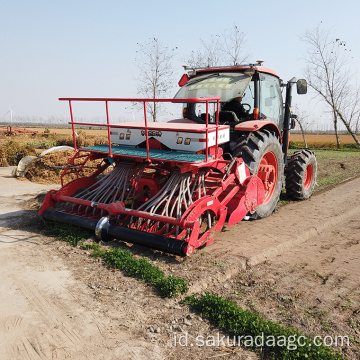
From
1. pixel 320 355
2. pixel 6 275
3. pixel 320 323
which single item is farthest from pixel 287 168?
pixel 6 275

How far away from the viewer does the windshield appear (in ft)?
18.8

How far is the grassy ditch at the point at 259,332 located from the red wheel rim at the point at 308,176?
17.2 feet

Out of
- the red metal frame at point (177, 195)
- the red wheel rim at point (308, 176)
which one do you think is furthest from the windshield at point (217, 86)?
the red wheel rim at point (308, 176)

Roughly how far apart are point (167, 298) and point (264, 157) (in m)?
3.58

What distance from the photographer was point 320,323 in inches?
123

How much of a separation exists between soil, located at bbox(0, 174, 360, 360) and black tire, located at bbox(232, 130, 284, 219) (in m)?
0.65

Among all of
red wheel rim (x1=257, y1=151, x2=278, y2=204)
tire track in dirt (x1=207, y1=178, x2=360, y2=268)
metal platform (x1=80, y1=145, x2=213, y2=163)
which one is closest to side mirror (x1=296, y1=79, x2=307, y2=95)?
red wheel rim (x1=257, y1=151, x2=278, y2=204)

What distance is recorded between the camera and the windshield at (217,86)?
5723 mm

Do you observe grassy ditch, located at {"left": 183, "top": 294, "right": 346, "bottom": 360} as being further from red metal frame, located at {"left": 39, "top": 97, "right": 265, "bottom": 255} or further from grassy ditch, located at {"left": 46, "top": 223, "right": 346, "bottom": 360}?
red metal frame, located at {"left": 39, "top": 97, "right": 265, "bottom": 255}

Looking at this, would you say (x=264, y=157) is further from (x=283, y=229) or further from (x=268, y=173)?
(x=283, y=229)

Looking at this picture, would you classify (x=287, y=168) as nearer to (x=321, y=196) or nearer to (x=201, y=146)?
(x=321, y=196)

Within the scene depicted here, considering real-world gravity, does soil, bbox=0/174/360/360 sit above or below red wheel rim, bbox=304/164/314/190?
below

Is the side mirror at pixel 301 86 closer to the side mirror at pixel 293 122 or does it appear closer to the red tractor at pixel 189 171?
the red tractor at pixel 189 171

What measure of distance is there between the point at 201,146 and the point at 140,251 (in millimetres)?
1651
